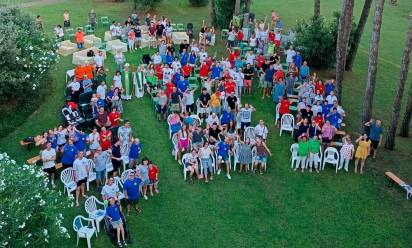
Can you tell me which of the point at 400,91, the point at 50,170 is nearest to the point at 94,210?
the point at 50,170

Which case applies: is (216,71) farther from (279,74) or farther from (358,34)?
(358,34)

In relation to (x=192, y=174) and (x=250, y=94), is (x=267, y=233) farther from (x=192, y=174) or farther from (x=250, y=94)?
(x=250, y=94)

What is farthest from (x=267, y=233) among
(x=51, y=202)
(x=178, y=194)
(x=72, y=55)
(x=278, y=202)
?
(x=72, y=55)

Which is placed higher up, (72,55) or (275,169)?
(72,55)

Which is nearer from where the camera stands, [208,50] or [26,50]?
[26,50]

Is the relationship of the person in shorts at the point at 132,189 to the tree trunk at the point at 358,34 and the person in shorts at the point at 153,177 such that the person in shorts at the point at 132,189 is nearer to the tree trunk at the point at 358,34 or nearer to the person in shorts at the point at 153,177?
the person in shorts at the point at 153,177

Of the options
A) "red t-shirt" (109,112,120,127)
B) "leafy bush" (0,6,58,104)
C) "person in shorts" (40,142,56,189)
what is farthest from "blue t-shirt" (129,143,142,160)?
"leafy bush" (0,6,58,104)
